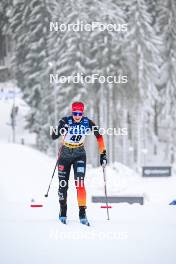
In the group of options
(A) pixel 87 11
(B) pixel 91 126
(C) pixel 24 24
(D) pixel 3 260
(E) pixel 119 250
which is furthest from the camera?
(C) pixel 24 24

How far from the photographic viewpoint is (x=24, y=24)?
20.2 meters

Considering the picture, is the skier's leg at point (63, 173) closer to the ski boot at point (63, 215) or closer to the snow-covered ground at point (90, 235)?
the ski boot at point (63, 215)

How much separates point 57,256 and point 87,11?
15048mm

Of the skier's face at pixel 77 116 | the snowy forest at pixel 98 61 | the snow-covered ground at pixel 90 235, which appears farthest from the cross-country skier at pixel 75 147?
the snowy forest at pixel 98 61

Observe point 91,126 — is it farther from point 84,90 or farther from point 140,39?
point 140,39

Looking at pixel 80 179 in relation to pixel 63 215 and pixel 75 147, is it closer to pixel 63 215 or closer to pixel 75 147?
pixel 75 147

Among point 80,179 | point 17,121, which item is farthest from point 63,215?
point 17,121

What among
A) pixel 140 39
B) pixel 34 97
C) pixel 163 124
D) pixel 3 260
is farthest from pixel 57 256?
pixel 163 124

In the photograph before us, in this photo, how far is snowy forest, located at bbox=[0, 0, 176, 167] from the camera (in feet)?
62.2

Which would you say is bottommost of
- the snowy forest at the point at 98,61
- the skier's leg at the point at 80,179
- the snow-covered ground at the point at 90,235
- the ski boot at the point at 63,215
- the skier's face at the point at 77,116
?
the snow-covered ground at the point at 90,235

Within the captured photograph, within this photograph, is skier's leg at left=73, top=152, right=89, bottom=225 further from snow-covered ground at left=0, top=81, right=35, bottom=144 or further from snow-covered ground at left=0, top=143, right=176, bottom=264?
snow-covered ground at left=0, top=81, right=35, bottom=144

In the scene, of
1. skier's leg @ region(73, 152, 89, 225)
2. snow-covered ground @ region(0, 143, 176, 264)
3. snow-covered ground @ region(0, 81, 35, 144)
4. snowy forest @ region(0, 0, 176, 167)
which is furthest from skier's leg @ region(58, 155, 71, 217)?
snow-covered ground @ region(0, 81, 35, 144)

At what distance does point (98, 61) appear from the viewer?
22.9 metres

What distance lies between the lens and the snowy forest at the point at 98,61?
62.2ft
